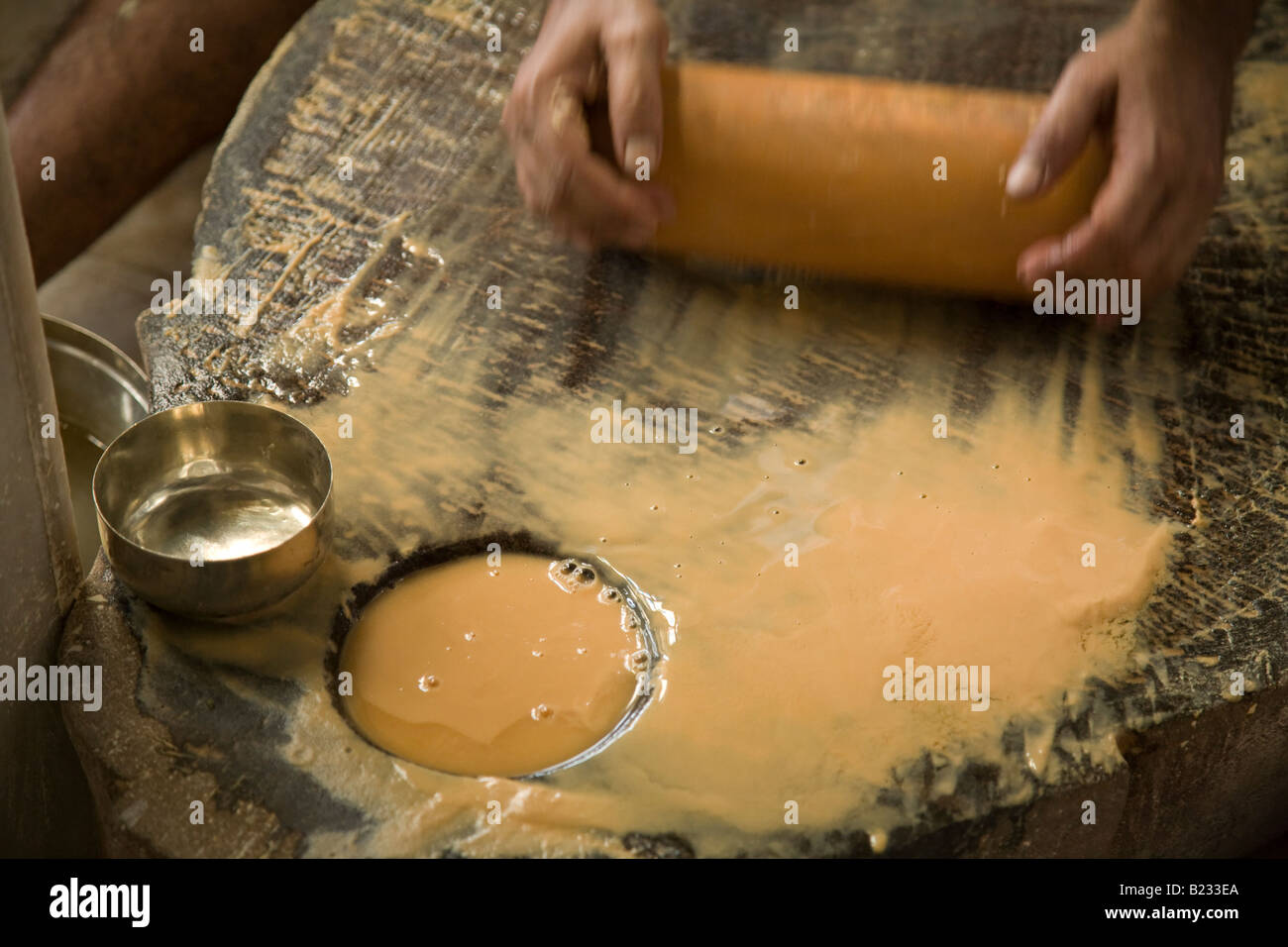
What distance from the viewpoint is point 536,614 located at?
1319 mm

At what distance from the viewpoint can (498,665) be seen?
1268 millimetres

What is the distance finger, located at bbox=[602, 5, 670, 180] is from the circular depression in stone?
0.53m

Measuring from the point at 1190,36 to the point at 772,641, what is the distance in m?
1.01

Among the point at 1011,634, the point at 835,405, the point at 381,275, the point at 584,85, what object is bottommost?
the point at 1011,634

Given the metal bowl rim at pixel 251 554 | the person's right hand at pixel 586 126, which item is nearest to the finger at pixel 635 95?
the person's right hand at pixel 586 126

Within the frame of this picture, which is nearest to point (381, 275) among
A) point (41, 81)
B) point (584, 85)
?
point (584, 85)

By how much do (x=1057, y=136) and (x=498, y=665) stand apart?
3.02 feet

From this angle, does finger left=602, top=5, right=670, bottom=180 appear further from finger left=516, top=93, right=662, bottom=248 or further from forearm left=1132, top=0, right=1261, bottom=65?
forearm left=1132, top=0, right=1261, bottom=65

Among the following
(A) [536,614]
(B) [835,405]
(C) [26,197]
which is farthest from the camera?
(C) [26,197]

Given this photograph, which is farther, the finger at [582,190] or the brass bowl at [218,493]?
the finger at [582,190]

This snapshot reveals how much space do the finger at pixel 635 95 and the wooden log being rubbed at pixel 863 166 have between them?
1.5 inches

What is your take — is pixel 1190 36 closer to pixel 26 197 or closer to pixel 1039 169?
pixel 1039 169

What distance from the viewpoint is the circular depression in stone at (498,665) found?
121 cm

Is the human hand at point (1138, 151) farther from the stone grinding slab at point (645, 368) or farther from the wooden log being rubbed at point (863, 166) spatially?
the stone grinding slab at point (645, 368)
